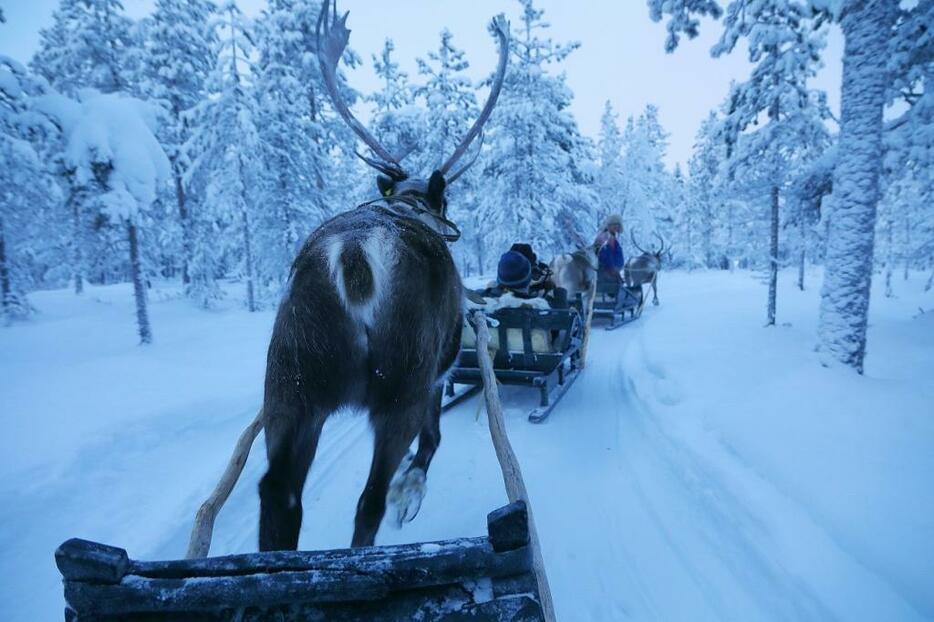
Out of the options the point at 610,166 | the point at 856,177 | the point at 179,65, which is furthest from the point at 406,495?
the point at 610,166

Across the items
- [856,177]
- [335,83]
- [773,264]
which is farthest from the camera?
[773,264]

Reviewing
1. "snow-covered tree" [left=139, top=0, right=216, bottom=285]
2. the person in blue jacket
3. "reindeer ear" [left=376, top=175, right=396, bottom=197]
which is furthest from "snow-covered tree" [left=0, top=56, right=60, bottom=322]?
the person in blue jacket

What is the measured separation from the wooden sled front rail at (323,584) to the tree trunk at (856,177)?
6130 mm

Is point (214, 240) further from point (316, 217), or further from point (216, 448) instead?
point (216, 448)

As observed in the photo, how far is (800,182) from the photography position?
7617 mm

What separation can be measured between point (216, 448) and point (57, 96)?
9.18 metres

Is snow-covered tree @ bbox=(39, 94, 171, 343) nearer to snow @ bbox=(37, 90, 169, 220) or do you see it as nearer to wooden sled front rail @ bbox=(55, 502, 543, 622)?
snow @ bbox=(37, 90, 169, 220)

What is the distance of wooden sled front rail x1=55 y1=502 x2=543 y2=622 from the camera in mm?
1073

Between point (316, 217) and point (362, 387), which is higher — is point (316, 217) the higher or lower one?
the higher one

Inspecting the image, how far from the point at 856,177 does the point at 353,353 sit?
6.36 metres

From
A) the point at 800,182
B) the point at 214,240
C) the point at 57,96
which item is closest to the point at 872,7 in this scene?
the point at 800,182

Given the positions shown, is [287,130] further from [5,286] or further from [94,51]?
[5,286]

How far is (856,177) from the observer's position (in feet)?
16.6

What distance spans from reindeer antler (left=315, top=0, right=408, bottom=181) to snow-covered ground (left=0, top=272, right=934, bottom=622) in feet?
7.53
